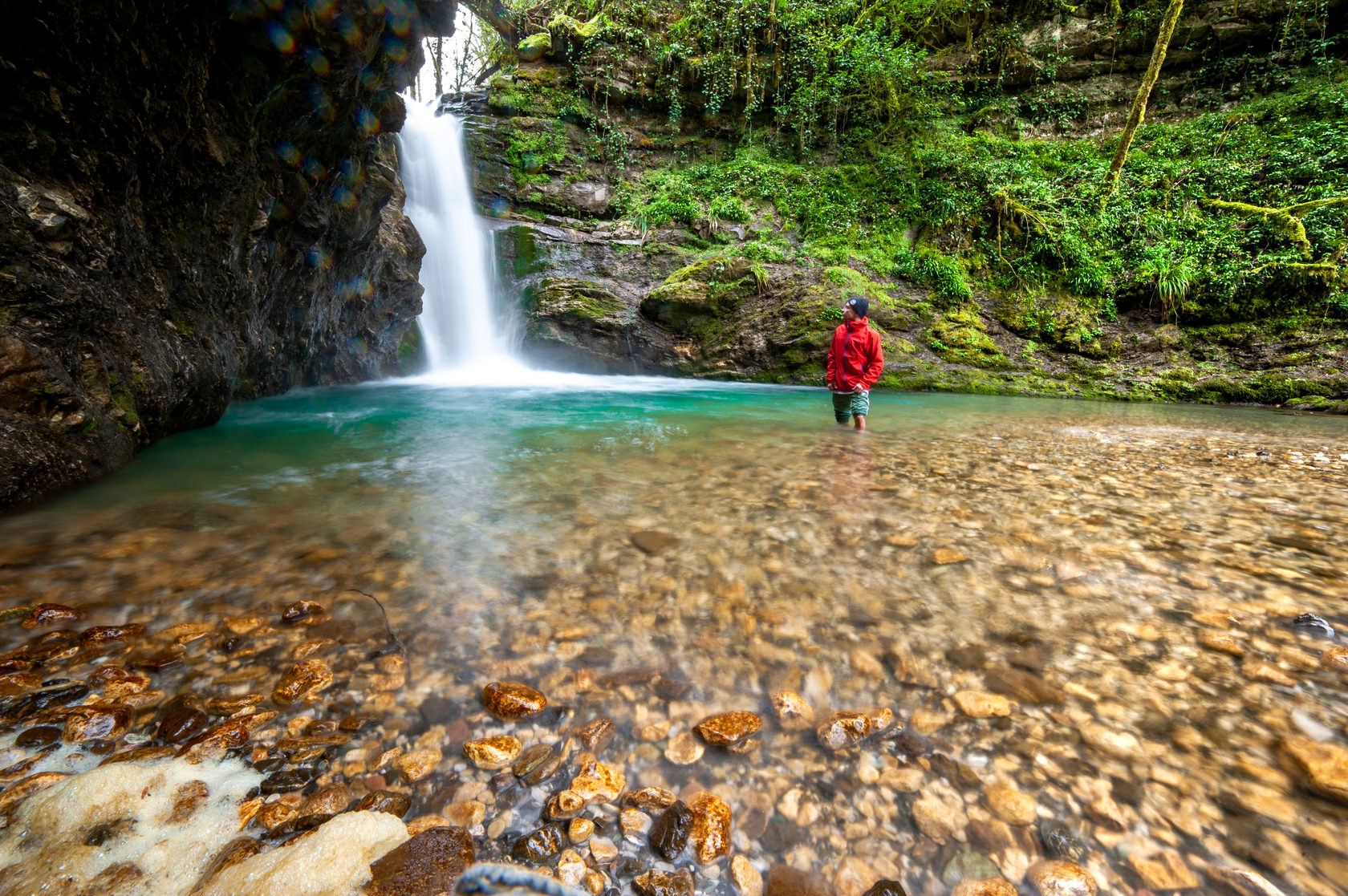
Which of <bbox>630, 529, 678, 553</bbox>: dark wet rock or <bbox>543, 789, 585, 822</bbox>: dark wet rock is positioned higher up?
<bbox>630, 529, 678, 553</bbox>: dark wet rock

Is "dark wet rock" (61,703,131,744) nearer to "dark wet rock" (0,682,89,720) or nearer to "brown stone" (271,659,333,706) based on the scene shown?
"dark wet rock" (0,682,89,720)

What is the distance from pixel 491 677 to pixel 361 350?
1373 centimetres

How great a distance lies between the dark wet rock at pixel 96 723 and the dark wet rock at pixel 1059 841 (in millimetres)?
2537

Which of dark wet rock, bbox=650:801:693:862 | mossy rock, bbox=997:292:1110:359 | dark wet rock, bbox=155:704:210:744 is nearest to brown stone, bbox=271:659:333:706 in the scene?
dark wet rock, bbox=155:704:210:744

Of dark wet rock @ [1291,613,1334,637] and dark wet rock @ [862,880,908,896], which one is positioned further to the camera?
dark wet rock @ [1291,613,1334,637]

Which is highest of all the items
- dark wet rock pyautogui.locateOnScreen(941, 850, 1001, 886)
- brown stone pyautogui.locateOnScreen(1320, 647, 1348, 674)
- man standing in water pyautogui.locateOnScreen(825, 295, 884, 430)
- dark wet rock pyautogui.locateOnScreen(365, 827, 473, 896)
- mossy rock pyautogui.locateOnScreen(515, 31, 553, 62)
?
mossy rock pyautogui.locateOnScreen(515, 31, 553, 62)

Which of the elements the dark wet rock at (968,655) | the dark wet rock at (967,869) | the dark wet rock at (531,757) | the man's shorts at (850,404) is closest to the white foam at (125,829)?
the dark wet rock at (531,757)

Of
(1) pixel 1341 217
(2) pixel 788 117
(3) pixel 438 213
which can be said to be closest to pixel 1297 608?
(1) pixel 1341 217

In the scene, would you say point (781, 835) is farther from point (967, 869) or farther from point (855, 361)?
point (855, 361)

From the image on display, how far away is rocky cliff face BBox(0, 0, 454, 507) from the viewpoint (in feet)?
12.2

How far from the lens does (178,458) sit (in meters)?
5.02

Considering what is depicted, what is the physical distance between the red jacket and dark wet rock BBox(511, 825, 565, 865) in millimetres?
6273

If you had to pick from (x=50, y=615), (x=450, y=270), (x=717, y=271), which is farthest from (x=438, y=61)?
(x=50, y=615)

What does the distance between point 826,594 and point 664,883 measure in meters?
1.46
